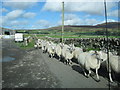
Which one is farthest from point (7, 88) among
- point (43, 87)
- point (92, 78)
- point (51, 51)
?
point (51, 51)

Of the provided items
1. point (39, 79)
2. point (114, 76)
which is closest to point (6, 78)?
point (39, 79)

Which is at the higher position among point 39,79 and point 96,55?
point 96,55

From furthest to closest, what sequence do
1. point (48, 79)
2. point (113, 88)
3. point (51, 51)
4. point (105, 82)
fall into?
point (51, 51) < point (48, 79) < point (105, 82) < point (113, 88)

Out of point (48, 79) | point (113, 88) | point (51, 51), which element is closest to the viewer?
point (113, 88)

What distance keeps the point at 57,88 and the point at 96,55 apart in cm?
311

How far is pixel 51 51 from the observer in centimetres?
1509

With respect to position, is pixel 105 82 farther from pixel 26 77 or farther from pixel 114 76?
pixel 26 77

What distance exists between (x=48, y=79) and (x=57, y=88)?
4.67 ft

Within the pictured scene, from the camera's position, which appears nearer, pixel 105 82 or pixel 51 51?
pixel 105 82

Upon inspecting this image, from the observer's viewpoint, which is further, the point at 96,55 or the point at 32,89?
the point at 96,55

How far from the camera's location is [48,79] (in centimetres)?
745

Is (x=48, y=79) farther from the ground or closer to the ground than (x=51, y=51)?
closer to the ground

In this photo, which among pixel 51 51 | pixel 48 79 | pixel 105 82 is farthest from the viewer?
pixel 51 51

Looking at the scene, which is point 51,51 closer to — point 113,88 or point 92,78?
point 92,78
